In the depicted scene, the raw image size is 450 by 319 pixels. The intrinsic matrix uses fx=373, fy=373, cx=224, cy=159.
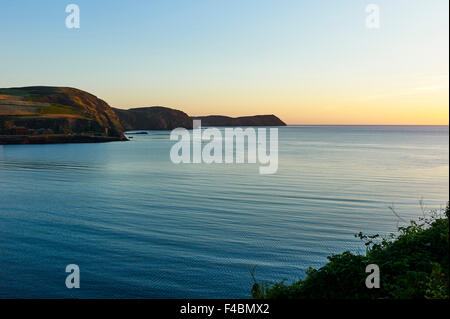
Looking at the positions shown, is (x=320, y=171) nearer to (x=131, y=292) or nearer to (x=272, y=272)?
(x=272, y=272)

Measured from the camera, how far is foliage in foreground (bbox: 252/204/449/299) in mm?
8805

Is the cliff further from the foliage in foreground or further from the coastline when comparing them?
the foliage in foreground

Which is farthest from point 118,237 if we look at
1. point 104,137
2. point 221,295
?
point 104,137

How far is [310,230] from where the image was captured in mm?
21484

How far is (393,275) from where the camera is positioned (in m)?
9.81

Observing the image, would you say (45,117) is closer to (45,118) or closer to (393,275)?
(45,118)

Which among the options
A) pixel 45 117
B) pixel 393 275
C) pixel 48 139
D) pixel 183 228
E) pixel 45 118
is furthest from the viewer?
pixel 45 117

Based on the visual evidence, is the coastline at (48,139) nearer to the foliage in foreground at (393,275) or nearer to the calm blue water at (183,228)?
the calm blue water at (183,228)

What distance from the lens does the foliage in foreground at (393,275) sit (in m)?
8.80

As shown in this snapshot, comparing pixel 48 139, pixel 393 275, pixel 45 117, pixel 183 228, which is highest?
pixel 45 117

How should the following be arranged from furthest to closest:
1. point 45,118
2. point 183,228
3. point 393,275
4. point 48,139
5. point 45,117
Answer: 1. point 45,117
2. point 45,118
3. point 48,139
4. point 183,228
5. point 393,275

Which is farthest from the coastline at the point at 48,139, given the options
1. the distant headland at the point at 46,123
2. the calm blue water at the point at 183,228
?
the calm blue water at the point at 183,228

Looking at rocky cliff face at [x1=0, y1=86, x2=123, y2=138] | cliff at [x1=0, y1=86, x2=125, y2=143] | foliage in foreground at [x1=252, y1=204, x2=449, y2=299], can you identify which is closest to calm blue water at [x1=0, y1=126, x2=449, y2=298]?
foliage in foreground at [x1=252, y1=204, x2=449, y2=299]

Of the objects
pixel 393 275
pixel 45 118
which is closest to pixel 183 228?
pixel 393 275
